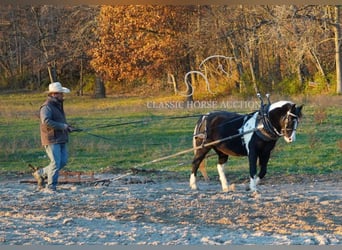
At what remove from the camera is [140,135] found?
12.0m

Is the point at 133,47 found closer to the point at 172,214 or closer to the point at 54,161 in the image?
the point at 54,161

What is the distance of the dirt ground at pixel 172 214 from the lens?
680 centimetres

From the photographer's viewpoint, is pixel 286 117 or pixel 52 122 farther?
pixel 52 122

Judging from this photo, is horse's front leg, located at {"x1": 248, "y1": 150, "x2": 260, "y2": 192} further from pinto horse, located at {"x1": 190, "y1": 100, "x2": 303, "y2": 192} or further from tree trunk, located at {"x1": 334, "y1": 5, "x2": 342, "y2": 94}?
tree trunk, located at {"x1": 334, "y1": 5, "x2": 342, "y2": 94}

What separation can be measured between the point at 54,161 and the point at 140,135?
275cm

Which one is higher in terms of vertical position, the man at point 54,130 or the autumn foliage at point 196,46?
the autumn foliage at point 196,46

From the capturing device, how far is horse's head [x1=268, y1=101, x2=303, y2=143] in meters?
8.87

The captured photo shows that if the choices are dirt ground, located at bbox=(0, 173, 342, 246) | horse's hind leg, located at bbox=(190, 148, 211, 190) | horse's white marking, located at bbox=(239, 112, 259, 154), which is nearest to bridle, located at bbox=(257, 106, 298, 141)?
horse's white marking, located at bbox=(239, 112, 259, 154)

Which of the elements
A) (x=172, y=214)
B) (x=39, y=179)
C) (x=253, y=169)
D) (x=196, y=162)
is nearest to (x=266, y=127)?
(x=253, y=169)

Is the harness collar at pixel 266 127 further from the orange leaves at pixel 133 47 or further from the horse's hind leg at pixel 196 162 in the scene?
the orange leaves at pixel 133 47

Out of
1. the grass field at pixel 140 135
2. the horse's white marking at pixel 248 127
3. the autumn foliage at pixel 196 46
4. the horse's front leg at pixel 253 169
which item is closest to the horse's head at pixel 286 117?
the horse's white marking at pixel 248 127

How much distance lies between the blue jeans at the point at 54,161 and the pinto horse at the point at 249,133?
1.78 m

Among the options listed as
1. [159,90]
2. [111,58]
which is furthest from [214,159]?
[111,58]

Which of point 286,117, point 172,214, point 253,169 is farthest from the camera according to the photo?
point 253,169
